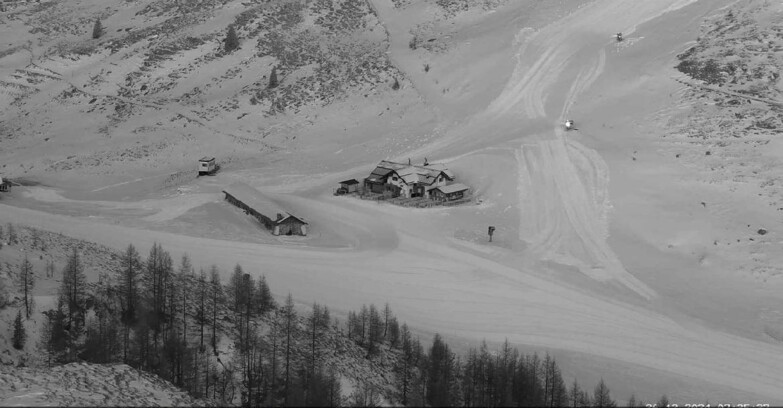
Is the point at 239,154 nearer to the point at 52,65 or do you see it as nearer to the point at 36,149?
the point at 36,149

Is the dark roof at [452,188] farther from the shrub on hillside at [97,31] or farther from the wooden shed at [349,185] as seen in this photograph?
the shrub on hillside at [97,31]

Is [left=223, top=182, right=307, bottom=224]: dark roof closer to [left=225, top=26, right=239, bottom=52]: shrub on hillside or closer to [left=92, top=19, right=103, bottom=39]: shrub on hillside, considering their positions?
[left=225, top=26, right=239, bottom=52]: shrub on hillside

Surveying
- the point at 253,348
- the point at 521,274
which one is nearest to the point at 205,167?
the point at 521,274

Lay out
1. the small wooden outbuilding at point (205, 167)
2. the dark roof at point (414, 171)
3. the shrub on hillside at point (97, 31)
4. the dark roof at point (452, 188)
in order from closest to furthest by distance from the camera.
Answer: the dark roof at point (452, 188) < the dark roof at point (414, 171) < the small wooden outbuilding at point (205, 167) < the shrub on hillside at point (97, 31)

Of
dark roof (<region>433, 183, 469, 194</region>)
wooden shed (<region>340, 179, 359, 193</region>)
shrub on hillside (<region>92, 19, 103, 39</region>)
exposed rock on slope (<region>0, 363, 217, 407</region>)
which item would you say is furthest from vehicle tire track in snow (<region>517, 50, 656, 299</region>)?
shrub on hillside (<region>92, 19, 103, 39</region>)

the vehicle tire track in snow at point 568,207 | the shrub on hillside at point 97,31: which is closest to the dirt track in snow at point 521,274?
the vehicle tire track in snow at point 568,207
